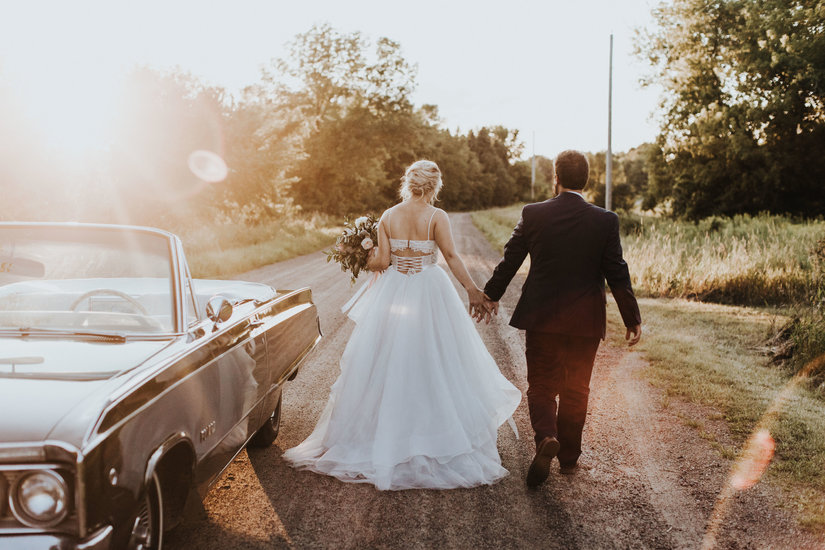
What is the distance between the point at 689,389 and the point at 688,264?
26.5ft

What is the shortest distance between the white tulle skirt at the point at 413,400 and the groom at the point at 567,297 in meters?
0.37

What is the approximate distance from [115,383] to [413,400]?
2173 millimetres

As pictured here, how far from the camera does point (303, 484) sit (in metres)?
4.08

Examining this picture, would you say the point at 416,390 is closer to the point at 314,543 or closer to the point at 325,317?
the point at 314,543

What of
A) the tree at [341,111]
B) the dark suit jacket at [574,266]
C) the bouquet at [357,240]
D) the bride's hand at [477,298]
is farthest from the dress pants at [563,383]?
the tree at [341,111]

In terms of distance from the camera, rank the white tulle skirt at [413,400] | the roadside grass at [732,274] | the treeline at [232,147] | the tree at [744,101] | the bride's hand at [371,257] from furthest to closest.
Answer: the tree at [744,101] → the treeline at [232,147] → the roadside grass at [732,274] → the bride's hand at [371,257] → the white tulle skirt at [413,400]

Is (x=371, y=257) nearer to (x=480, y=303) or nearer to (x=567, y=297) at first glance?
(x=480, y=303)

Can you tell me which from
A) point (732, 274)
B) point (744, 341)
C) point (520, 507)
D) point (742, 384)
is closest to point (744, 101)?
point (732, 274)

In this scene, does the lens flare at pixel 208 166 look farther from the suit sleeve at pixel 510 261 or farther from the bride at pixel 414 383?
the suit sleeve at pixel 510 261

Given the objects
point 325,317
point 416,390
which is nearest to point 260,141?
point 325,317

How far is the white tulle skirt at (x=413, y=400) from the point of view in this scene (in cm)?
420

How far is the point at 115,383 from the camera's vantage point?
2.60m

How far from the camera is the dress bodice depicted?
15.7 ft

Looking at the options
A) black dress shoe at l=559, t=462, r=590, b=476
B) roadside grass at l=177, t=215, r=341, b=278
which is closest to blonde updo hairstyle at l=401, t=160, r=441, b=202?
black dress shoe at l=559, t=462, r=590, b=476
